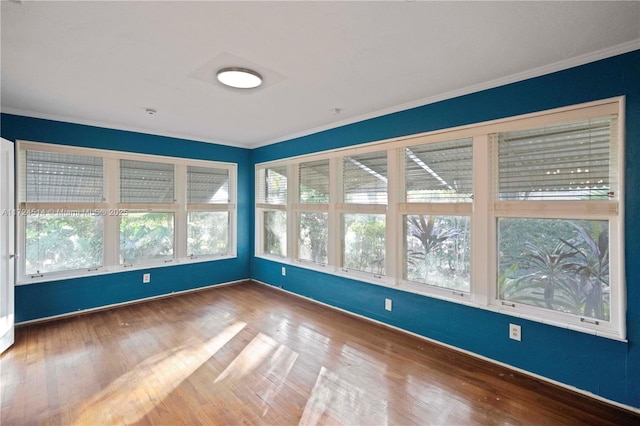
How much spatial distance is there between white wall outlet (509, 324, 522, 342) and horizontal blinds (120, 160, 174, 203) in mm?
4674

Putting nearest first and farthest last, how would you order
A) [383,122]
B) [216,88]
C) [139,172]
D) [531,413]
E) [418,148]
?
[531,413] < [216,88] < [418,148] < [383,122] < [139,172]

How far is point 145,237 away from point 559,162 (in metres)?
5.05

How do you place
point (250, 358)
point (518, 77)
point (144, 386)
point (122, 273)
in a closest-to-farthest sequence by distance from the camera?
1. point (144, 386)
2. point (518, 77)
3. point (250, 358)
4. point (122, 273)

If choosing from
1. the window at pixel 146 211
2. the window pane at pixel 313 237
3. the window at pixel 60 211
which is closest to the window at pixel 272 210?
the window pane at pixel 313 237

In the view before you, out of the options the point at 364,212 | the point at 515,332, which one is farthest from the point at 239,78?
the point at 515,332

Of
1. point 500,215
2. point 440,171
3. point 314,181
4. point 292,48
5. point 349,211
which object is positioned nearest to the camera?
point 292,48

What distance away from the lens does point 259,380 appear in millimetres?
2414

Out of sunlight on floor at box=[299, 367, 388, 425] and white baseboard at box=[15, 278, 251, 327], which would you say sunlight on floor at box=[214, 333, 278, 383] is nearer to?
sunlight on floor at box=[299, 367, 388, 425]

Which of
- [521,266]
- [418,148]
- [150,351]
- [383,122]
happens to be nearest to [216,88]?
[383,122]

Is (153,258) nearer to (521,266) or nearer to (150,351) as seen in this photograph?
(150,351)

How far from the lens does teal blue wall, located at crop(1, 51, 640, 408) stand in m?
2.05

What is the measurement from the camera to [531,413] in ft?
6.70

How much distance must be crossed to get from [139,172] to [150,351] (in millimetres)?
2644

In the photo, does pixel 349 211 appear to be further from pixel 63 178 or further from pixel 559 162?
pixel 63 178
